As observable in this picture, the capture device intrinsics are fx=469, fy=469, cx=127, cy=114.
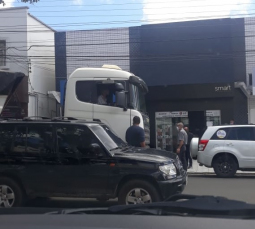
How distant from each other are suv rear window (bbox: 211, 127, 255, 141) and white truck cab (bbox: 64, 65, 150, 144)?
3.22 metres

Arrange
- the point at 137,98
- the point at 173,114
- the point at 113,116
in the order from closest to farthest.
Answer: the point at 113,116
the point at 137,98
the point at 173,114

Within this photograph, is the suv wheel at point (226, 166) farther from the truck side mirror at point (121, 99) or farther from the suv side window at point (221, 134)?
the truck side mirror at point (121, 99)

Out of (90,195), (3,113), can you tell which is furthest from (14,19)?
(90,195)

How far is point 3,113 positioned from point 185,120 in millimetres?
14131

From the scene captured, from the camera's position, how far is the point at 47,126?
8.72 m

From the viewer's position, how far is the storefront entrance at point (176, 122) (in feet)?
78.9

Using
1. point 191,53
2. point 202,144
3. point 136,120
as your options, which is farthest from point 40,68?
point 136,120

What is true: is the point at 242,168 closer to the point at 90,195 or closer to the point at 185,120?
the point at 90,195

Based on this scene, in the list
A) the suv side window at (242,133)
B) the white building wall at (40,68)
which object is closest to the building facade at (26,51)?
the white building wall at (40,68)

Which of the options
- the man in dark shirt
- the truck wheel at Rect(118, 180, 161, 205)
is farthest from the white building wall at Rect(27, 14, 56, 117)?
the truck wheel at Rect(118, 180, 161, 205)

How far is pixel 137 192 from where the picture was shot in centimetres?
817

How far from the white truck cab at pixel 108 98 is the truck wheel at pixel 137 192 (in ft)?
13.8

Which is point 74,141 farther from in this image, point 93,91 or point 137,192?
point 93,91

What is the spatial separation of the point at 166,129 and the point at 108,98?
41.8ft
